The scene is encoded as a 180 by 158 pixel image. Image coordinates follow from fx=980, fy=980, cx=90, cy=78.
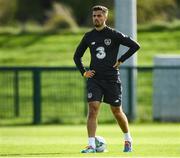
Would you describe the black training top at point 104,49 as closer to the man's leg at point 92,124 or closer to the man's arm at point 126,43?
the man's arm at point 126,43

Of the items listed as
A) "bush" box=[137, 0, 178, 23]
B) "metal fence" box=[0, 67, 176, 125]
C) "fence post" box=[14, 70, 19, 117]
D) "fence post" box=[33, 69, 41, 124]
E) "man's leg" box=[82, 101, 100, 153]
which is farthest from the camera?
"bush" box=[137, 0, 178, 23]

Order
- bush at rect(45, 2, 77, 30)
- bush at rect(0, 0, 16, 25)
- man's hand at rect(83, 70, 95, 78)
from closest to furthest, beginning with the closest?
man's hand at rect(83, 70, 95, 78)
bush at rect(45, 2, 77, 30)
bush at rect(0, 0, 16, 25)

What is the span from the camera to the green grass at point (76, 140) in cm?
1477

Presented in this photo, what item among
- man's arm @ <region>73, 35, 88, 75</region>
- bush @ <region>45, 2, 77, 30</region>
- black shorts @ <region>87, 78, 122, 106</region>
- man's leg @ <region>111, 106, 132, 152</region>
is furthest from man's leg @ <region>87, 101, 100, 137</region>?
bush @ <region>45, 2, 77, 30</region>

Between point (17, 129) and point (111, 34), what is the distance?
8818 mm

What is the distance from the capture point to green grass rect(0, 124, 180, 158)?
1477cm

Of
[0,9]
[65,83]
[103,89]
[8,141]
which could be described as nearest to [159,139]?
[8,141]

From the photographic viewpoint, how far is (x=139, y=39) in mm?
38188

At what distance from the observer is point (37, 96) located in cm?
2534

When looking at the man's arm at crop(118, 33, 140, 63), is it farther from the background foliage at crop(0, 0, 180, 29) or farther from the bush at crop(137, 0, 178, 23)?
the bush at crop(137, 0, 178, 23)

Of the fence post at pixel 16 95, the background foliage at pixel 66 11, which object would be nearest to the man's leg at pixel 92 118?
the fence post at pixel 16 95

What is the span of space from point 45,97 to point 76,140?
8.30 metres

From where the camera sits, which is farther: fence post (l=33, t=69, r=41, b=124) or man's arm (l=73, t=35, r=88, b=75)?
fence post (l=33, t=69, r=41, b=124)

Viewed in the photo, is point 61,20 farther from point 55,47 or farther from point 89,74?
point 89,74
